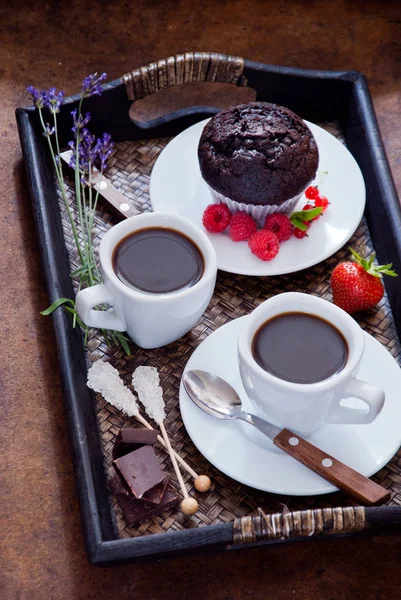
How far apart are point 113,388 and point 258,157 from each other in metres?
0.55

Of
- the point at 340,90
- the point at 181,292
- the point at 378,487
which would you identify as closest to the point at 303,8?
the point at 340,90

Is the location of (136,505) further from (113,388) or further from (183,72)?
(183,72)

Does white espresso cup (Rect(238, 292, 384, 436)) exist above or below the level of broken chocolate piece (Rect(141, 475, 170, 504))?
above

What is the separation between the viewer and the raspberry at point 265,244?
5.48 feet

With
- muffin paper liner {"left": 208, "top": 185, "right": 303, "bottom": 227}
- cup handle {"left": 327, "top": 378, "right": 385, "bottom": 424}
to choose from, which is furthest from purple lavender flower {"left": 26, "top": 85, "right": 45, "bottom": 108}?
cup handle {"left": 327, "top": 378, "right": 385, "bottom": 424}

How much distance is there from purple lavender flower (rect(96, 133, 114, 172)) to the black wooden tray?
0.08 m

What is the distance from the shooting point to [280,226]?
5.62 ft

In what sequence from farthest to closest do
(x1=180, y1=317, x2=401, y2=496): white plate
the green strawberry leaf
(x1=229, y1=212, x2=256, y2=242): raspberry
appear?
(x1=229, y1=212, x2=256, y2=242): raspberry → the green strawberry leaf → (x1=180, y1=317, x2=401, y2=496): white plate

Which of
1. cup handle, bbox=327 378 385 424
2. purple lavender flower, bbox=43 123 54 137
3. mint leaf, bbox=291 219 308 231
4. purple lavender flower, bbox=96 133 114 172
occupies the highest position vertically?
purple lavender flower, bbox=43 123 54 137

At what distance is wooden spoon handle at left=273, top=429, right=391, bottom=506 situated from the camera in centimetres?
135

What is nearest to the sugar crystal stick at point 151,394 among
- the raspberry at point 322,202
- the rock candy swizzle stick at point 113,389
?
the rock candy swizzle stick at point 113,389

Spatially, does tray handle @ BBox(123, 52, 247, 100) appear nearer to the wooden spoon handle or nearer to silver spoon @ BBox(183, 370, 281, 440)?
silver spoon @ BBox(183, 370, 281, 440)

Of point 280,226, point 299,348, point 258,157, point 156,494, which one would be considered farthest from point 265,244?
point 156,494

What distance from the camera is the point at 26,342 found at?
66.4 inches
